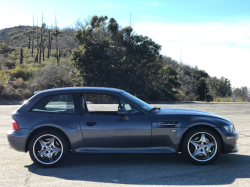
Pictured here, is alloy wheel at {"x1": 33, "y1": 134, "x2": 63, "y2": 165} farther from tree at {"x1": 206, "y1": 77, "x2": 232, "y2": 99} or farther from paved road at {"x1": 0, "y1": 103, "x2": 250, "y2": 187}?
tree at {"x1": 206, "y1": 77, "x2": 232, "y2": 99}

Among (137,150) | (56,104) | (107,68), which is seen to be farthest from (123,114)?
(107,68)

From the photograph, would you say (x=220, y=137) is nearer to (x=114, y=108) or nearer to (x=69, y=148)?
(x=114, y=108)

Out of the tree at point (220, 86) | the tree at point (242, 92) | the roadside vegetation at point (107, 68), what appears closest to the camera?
the roadside vegetation at point (107, 68)

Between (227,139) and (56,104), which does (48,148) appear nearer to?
(56,104)

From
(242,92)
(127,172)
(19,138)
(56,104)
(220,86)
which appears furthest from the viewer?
(220,86)

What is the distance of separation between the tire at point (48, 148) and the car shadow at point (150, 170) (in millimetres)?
155

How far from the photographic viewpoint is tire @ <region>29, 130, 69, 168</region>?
548cm

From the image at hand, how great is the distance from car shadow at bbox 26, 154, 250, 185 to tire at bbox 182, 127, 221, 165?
0.15 m

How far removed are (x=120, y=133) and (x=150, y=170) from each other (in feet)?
2.84

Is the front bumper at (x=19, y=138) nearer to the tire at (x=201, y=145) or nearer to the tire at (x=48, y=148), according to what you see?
the tire at (x=48, y=148)

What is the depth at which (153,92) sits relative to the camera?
29.7m

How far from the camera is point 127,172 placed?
17.0 feet

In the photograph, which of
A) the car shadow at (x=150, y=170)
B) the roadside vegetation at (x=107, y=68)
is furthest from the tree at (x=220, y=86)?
the car shadow at (x=150, y=170)

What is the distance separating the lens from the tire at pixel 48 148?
18.0ft
